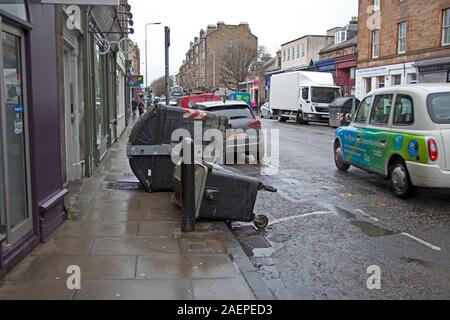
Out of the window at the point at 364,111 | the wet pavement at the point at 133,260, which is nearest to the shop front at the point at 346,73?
the window at the point at 364,111

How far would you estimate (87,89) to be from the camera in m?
10.5

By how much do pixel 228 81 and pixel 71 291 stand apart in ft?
234

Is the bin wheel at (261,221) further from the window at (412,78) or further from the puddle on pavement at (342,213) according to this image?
the window at (412,78)

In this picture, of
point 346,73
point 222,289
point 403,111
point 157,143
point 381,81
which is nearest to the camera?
point 222,289

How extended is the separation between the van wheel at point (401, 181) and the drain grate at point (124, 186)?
15.0 feet

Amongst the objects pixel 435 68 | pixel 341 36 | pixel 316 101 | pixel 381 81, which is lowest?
pixel 316 101

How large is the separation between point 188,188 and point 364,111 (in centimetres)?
541

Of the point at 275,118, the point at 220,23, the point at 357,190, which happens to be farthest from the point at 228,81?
the point at 357,190

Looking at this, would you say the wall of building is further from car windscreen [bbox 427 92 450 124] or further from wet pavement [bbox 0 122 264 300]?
wet pavement [bbox 0 122 264 300]

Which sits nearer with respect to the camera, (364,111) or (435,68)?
(364,111)

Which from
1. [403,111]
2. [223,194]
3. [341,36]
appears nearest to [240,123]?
[403,111]

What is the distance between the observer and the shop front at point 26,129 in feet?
15.4

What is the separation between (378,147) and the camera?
9211mm

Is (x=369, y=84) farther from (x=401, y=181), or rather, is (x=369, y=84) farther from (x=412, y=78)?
(x=401, y=181)
